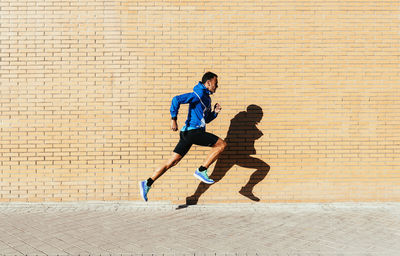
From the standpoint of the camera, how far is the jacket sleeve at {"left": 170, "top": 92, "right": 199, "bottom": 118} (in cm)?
597

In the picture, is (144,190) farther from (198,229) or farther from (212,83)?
(212,83)

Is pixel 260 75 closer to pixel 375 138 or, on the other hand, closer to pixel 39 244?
pixel 375 138

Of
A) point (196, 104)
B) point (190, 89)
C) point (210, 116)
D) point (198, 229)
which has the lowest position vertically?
point (198, 229)

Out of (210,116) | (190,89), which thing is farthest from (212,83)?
(190,89)

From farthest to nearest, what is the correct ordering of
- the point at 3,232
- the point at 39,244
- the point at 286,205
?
the point at 286,205, the point at 3,232, the point at 39,244

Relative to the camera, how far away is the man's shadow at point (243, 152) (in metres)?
6.86

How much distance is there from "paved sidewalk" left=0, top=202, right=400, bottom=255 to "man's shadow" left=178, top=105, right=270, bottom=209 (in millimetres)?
458

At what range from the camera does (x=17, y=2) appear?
6.72 m

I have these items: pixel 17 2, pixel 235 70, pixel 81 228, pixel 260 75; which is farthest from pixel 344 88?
pixel 17 2

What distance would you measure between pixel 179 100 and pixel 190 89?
0.85 metres

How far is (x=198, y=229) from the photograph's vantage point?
533 cm

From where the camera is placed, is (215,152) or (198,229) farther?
(215,152)

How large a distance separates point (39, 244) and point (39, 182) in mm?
2286

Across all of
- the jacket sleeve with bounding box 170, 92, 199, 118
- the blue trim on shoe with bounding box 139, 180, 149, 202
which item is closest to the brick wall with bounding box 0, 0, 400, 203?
the blue trim on shoe with bounding box 139, 180, 149, 202
